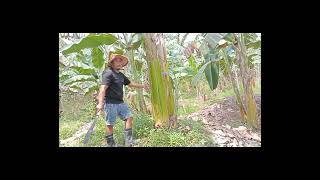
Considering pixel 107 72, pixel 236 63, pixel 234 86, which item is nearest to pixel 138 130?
pixel 107 72

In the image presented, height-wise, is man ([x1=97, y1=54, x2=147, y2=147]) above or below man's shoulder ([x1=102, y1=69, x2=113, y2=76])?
below

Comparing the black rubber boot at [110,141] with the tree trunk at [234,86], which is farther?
the tree trunk at [234,86]

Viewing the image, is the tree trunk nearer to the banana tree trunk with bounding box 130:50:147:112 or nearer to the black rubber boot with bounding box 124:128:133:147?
the banana tree trunk with bounding box 130:50:147:112

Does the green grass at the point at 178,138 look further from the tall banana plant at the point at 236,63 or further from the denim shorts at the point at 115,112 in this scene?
the tall banana plant at the point at 236,63

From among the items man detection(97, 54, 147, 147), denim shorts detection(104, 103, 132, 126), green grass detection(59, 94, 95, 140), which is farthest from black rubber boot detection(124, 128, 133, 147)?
green grass detection(59, 94, 95, 140)

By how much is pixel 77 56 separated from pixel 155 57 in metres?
0.84

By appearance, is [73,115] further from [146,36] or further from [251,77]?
[251,77]

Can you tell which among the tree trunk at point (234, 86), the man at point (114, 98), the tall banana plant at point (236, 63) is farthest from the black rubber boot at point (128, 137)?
the tree trunk at point (234, 86)

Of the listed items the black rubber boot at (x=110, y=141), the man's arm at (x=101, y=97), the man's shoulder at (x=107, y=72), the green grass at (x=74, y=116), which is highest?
the man's shoulder at (x=107, y=72)

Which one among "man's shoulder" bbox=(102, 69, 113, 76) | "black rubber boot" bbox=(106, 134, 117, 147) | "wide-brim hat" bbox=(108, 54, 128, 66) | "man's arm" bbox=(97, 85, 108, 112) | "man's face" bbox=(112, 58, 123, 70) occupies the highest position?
"wide-brim hat" bbox=(108, 54, 128, 66)

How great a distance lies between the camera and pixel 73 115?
9.87 ft

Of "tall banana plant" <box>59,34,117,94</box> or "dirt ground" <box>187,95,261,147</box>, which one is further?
"tall banana plant" <box>59,34,117,94</box>

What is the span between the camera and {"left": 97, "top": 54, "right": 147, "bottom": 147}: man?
113 inches

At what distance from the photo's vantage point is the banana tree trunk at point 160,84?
2908 mm
